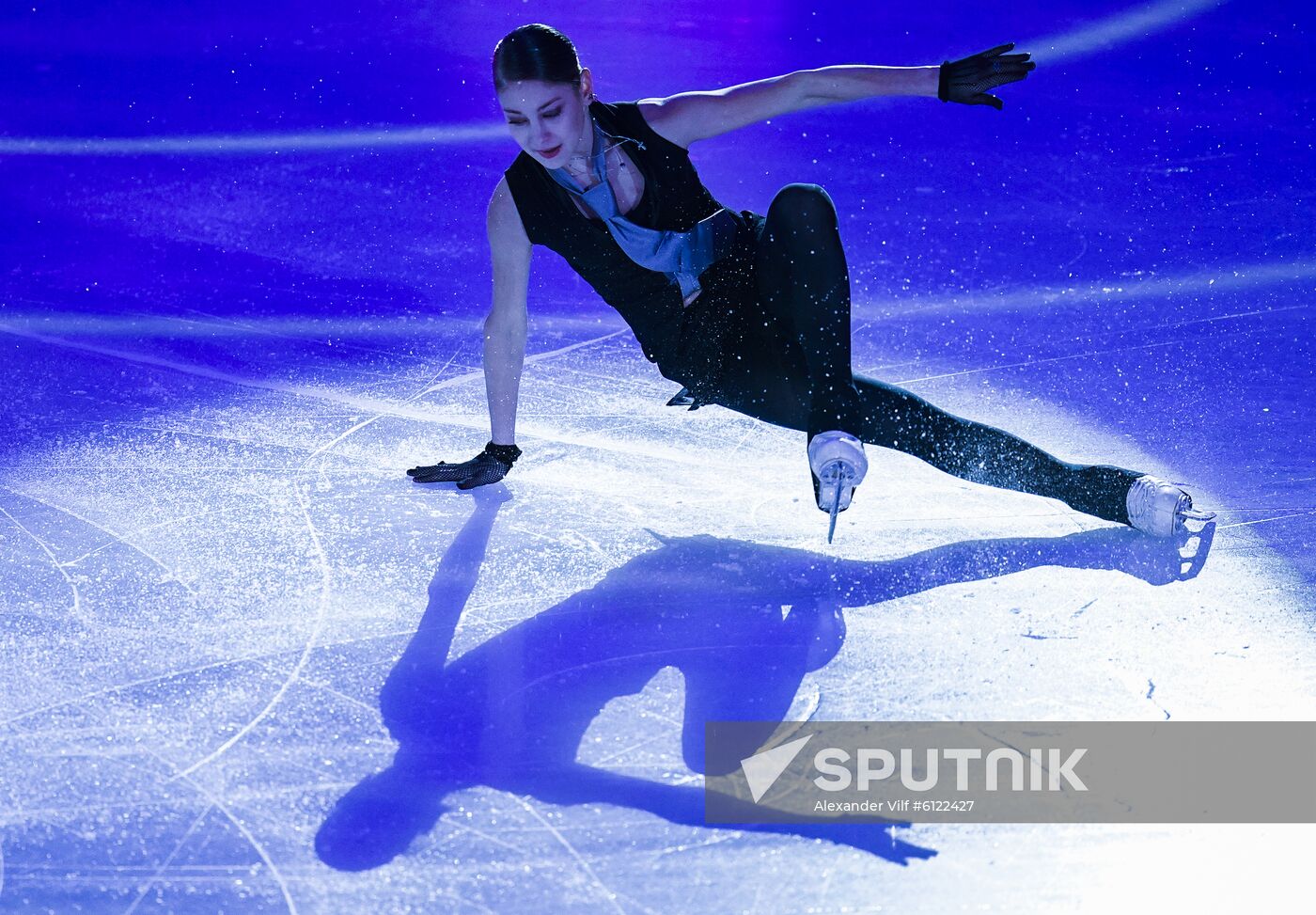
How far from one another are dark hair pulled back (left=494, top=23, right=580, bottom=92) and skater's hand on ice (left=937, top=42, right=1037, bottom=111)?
0.71 m

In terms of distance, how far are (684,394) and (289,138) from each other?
10.6 ft

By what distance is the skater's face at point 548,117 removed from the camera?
2.41 m

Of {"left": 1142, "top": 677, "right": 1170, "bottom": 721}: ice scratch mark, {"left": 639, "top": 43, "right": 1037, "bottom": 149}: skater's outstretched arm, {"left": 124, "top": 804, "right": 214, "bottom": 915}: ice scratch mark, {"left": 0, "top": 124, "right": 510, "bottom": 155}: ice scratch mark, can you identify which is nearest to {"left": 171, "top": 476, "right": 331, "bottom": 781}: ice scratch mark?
{"left": 124, "top": 804, "right": 214, "bottom": 915}: ice scratch mark

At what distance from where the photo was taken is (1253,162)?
16.5ft

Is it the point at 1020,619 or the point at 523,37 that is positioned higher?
the point at 523,37

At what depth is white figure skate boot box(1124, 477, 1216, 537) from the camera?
2.55 meters

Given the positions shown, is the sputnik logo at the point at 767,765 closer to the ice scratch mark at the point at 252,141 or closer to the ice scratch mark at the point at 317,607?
Answer: the ice scratch mark at the point at 317,607

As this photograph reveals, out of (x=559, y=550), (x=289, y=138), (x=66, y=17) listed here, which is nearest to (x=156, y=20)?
(x=66, y=17)

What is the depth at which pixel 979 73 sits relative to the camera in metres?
2.50

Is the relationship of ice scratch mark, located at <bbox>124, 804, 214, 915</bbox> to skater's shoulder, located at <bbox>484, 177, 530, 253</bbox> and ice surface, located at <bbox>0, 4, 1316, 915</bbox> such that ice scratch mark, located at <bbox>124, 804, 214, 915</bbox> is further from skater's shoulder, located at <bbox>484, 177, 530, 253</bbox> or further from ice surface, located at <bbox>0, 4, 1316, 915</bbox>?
skater's shoulder, located at <bbox>484, 177, 530, 253</bbox>

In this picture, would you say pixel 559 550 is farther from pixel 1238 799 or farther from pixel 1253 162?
pixel 1253 162

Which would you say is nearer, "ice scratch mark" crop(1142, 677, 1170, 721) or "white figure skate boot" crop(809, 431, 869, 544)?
"ice scratch mark" crop(1142, 677, 1170, 721)

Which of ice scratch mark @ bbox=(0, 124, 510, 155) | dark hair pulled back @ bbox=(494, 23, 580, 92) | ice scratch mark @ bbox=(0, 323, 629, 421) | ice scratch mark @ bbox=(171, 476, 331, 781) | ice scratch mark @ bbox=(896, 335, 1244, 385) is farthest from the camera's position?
ice scratch mark @ bbox=(0, 124, 510, 155)

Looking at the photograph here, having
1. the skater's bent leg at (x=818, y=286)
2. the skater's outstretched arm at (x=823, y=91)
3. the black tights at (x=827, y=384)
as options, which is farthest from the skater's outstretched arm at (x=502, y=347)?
the skater's bent leg at (x=818, y=286)
